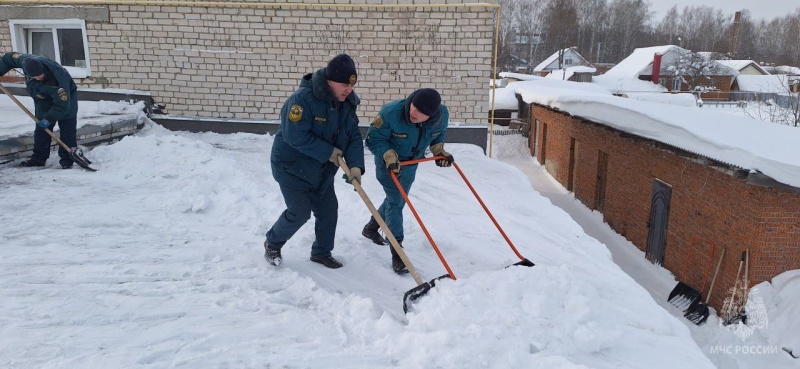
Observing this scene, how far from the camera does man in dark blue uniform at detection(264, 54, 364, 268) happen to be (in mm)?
3266

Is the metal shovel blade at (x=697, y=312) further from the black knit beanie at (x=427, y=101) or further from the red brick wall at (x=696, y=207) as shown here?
the black knit beanie at (x=427, y=101)

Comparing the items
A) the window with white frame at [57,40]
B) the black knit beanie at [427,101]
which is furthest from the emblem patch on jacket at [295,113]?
the window with white frame at [57,40]

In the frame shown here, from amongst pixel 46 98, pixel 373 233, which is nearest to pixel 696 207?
pixel 373 233

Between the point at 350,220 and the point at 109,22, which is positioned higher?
the point at 109,22

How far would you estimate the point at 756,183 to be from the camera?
6797mm

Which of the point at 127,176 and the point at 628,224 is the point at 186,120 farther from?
the point at 628,224

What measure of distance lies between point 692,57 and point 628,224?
126ft

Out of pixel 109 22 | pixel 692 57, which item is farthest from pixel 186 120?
pixel 692 57

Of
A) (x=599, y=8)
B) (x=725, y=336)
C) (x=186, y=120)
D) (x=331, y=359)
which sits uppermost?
(x=599, y=8)

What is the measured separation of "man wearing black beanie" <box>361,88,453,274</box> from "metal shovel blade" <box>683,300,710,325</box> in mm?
6338

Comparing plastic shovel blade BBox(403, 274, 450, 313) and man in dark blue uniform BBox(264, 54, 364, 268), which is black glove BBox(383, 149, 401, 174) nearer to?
man in dark blue uniform BBox(264, 54, 364, 268)

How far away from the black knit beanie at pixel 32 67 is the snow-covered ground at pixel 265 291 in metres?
1.16

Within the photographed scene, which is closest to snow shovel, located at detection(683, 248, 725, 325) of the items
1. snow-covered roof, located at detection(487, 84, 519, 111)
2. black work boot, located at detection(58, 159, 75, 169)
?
black work boot, located at detection(58, 159, 75, 169)

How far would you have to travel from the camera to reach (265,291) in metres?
3.21
